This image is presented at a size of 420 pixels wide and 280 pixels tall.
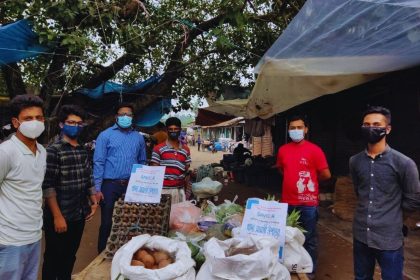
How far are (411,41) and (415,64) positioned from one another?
1.69 feet

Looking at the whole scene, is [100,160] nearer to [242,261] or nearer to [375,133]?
[242,261]

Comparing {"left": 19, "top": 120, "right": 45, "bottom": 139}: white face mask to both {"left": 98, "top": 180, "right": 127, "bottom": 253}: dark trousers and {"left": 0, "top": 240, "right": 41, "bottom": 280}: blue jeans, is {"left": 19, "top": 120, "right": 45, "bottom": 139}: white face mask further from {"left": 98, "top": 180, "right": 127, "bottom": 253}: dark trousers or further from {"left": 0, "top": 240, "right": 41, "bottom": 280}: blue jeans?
{"left": 98, "top": 180, "right": 127, "bottom": 253}: dark trousers

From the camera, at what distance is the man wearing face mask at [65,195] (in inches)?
116

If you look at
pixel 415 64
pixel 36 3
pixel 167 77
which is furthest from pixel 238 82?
pixel 415 64

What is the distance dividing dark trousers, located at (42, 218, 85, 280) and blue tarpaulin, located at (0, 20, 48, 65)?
2848 mm

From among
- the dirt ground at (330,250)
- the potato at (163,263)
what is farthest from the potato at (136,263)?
the dirt ground at (330,250)

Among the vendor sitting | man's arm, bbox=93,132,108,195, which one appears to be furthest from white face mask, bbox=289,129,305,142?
the vendor sitting

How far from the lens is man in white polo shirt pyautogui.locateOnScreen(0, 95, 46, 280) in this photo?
2330 millimetres

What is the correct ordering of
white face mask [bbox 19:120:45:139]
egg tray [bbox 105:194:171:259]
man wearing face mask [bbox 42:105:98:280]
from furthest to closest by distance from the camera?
man wearing face mask [bbox 42:105:98:280] < egg tray [bbox 105:194:171:259] < white face mask [bbox 19:120:45:139]

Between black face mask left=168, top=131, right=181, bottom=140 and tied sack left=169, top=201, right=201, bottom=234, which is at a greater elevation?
black face mask left=168, top=131, right=181, bottom=140

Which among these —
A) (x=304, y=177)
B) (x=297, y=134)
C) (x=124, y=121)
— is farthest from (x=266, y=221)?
(x=124, y=121)

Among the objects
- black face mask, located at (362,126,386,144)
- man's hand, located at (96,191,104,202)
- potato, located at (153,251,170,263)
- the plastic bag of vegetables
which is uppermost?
black face mask, located at (362,126,386,144)

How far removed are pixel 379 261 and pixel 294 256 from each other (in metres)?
0.64

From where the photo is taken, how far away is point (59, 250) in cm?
315
